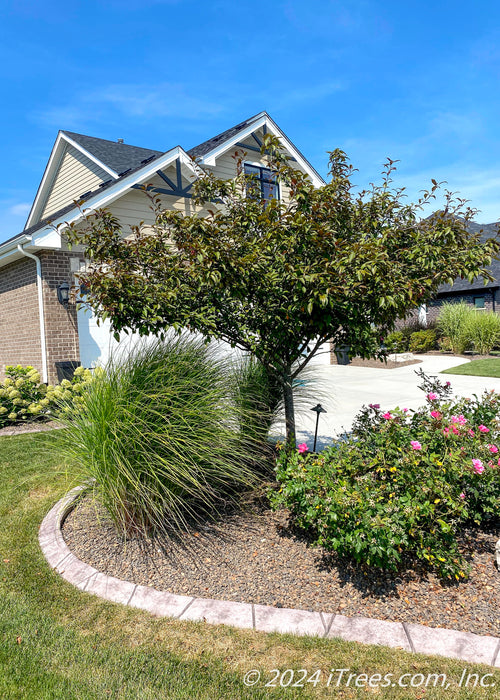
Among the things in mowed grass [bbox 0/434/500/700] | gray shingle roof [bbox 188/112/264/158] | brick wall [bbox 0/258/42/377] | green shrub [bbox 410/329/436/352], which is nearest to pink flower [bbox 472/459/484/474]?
mowed grass [bbox 0/434/500/700]

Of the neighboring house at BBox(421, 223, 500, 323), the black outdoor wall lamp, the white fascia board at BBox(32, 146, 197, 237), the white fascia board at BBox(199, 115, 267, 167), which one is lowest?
the black outdoor wall lamp

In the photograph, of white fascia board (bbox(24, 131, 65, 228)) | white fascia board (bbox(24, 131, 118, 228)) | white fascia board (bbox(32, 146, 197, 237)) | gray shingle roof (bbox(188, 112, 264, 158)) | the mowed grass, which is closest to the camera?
the mowed grass

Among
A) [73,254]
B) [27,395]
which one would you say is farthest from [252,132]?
[27,395]

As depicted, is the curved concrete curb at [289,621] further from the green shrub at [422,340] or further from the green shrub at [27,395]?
the green shrub at [422,340]

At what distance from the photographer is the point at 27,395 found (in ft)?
25.6

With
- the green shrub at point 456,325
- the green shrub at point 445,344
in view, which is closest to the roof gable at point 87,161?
the green shrub at point 456,325

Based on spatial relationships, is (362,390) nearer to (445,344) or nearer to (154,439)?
(154,439)

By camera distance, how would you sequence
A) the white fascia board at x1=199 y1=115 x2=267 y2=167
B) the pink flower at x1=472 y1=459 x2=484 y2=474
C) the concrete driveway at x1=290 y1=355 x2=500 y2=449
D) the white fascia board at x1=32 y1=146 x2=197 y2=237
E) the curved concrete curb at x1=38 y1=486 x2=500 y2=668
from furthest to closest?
the white fascia board at x1=199 y1=115 x2=267 y2=167, the white fascia board at x1=32 y1=146 x2=197 y2=237, the concrete driveway at x1=290 y1=355 x2=500 y2=449, the pink flower at x1=472 y1=459 x2=484 y2=474, the curved concrete curb at x1=38 y1=486 x2=500 y2=668

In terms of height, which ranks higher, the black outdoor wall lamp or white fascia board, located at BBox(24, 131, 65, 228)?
white fascia board, located at BBox(24, 131, 65, 228)

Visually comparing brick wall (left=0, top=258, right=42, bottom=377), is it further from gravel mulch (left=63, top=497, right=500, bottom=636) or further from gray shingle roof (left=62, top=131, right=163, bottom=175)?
gravel mulch (left=63, top=497, right=500, bottom=636)

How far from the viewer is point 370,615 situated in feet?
8.54

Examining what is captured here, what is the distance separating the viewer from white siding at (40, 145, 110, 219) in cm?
1330

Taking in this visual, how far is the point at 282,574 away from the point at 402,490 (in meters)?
1.01

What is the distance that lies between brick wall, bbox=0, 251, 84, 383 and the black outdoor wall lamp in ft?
0.25
